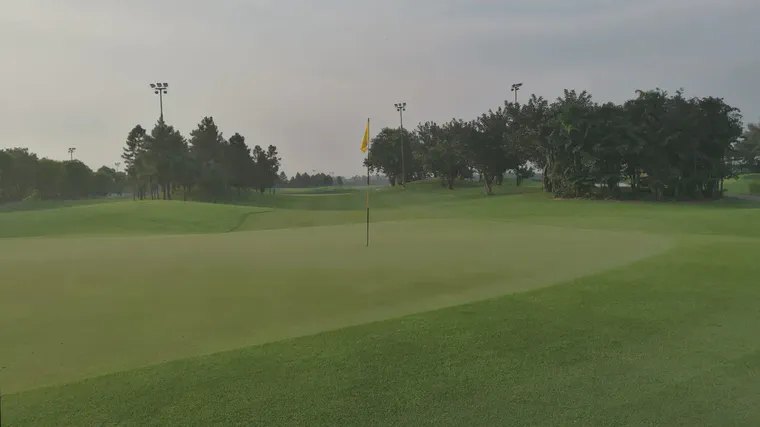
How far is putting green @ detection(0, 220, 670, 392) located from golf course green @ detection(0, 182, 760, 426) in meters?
0.05

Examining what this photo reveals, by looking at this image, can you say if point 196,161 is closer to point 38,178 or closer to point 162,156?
point 162,156

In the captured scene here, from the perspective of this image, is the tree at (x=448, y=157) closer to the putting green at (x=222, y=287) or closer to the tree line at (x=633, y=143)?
→ the tree line at (x=633, y=143)

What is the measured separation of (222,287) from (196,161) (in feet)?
239

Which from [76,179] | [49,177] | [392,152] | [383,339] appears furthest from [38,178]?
[383,339]

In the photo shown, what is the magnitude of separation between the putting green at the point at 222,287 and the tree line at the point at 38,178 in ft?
286

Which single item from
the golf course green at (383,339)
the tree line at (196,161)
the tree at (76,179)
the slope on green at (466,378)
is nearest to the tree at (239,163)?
the tree line at (196,161)

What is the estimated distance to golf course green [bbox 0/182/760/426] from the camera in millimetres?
3998

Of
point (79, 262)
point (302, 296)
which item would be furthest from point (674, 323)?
point (79, 262)

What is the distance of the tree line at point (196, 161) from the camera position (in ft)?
220

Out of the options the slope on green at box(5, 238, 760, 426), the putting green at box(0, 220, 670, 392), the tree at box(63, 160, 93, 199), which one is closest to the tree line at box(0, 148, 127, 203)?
the tree at box(63, 160, 93, 199)

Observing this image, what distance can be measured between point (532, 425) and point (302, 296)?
4787 millimetres

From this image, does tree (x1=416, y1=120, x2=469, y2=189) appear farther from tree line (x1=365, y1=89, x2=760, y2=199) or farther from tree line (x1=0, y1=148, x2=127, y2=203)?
tree line (x1=0, y1=148, x2=127, y2=203)

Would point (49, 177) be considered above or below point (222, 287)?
above

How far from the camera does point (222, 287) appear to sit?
8.37m
